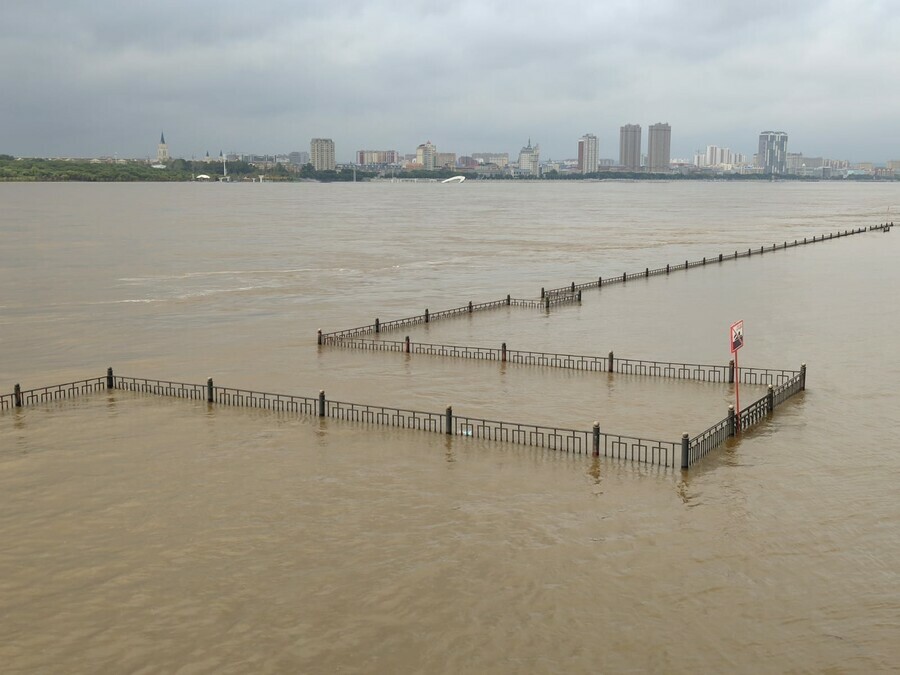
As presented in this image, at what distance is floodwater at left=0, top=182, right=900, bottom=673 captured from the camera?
1334 centimetres

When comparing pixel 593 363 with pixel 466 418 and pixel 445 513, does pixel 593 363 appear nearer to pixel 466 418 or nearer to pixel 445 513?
pixel 466 418

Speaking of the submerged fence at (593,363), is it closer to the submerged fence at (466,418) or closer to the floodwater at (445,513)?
the floodwater at (445,513)

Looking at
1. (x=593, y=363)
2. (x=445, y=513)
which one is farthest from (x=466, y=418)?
(x=593, y=363)

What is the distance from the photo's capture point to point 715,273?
6247cm

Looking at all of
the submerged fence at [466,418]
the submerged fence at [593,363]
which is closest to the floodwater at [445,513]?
the submerged fence at [466,418]

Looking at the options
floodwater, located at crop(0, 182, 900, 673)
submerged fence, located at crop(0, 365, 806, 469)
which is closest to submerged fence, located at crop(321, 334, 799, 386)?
floodwater, located at crop(0, 182, 900, 673)

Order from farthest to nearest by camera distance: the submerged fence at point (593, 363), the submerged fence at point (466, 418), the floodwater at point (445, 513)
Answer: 1. the submerged fence at point (593, 363)
2. the submerged fence at point (466, 418)
3. the floodwater at point (445, 513)

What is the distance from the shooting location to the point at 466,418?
74.3ft

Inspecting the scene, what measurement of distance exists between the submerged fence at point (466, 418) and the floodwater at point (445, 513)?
447mm

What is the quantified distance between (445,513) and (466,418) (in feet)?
15.2

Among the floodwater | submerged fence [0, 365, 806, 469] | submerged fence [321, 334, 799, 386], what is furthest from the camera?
submerged fence [321, 334, 799, 386]

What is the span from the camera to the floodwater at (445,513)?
13.3 meters

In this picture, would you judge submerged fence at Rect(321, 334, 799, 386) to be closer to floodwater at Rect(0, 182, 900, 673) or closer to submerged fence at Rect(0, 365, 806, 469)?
floodwater at Rect(0, 182, 900, 673)

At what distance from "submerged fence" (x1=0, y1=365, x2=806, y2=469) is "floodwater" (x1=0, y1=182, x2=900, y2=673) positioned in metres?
0.45
